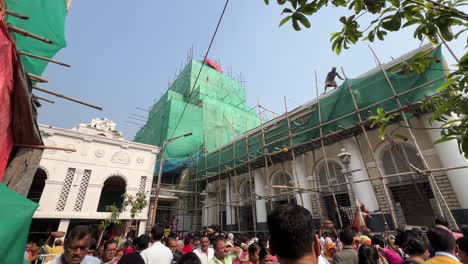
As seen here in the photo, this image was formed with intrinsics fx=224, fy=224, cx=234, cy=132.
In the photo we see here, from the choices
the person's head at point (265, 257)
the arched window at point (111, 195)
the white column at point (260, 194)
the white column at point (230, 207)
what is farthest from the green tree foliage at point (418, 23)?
the arched window at point (111, 195)

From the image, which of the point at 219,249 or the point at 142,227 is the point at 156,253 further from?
the point at 142,227

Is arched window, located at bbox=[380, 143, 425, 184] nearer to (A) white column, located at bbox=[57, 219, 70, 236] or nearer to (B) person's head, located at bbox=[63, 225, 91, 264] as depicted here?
(B) person's head, located at bbox=[63, 225, 91, 264]

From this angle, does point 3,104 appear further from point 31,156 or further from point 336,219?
point 336,219

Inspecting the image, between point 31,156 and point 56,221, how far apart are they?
1210 centimetres

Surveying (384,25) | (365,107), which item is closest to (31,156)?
(384,25)

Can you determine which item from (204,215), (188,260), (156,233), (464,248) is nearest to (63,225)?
(204,215)

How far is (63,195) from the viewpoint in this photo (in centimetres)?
1202

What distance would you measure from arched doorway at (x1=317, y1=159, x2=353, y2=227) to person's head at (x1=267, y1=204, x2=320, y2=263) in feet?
28.9

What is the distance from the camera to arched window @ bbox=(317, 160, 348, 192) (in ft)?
31.7

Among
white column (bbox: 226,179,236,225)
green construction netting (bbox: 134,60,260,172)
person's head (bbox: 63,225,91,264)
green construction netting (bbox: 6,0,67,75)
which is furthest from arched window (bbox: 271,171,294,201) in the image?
green construction netting (bbox: 6,0,67,75)

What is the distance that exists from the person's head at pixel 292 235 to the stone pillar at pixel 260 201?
34.7ft

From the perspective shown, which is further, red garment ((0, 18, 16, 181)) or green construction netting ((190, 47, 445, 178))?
green construction netting ((190, 47, 445, 178))

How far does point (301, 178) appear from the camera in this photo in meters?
10.8

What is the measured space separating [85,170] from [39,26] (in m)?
11.5
